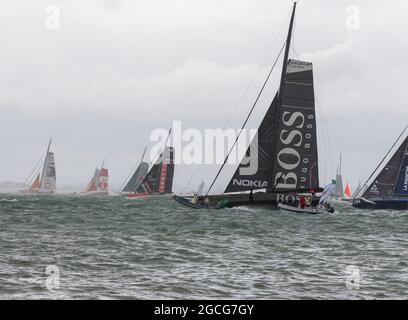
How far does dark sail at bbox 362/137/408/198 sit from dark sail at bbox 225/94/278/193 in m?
20.0

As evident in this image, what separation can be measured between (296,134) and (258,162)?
3.54 metres

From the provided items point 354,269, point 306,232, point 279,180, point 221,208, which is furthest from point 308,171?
point 354,269

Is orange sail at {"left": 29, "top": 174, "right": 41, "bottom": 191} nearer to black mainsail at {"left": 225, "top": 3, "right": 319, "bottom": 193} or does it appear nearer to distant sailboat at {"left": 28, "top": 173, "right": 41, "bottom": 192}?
distant sailboat at {"left": 28, "top": 173, "right": 41, "bottom": 192}

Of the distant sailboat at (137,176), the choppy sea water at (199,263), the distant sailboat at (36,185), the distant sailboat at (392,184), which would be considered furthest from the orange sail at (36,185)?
the choppy sea water at (199,263)

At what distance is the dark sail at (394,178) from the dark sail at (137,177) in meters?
61.8

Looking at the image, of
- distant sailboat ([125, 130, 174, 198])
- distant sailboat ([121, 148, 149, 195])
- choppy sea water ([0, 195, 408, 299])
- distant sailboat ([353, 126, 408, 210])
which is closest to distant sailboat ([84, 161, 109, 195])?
distant sailboat ([121, 148, 149, 195])

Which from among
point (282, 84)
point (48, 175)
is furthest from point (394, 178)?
point (48, 175)

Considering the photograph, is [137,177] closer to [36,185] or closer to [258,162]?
[36,185]

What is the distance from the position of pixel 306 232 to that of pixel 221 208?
17915 mm

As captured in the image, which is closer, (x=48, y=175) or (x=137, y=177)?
(x=137, y=177)

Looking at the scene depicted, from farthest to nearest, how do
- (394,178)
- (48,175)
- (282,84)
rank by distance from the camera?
1. (48,175)
2. (394,178)
3. (282,84)

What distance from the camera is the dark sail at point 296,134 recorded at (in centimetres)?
4581

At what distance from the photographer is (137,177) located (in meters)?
126
